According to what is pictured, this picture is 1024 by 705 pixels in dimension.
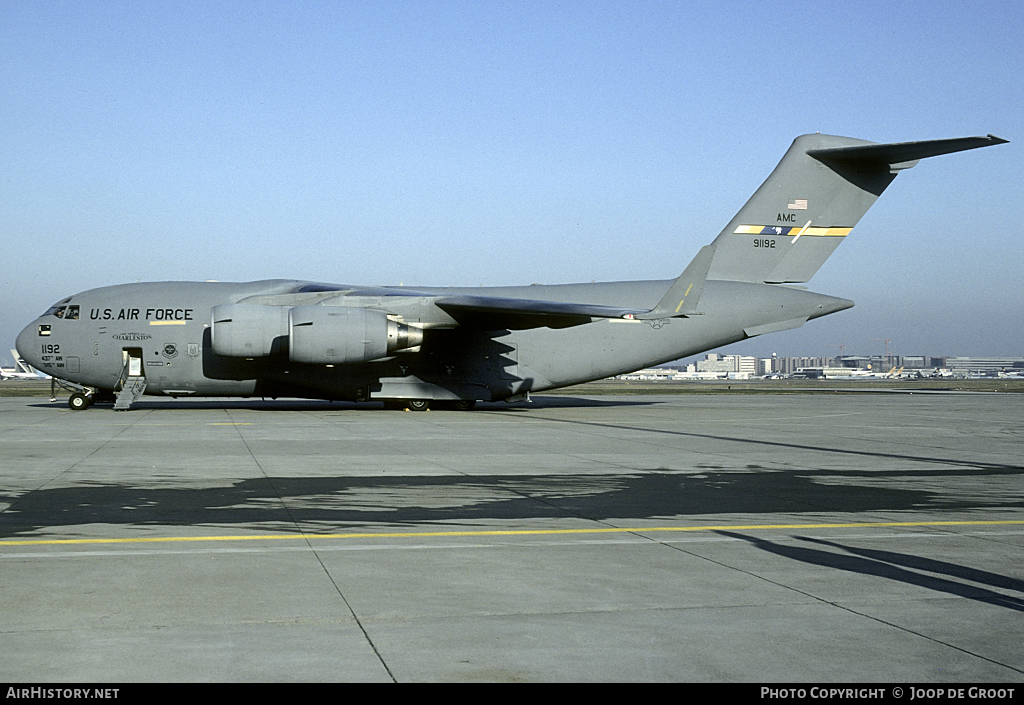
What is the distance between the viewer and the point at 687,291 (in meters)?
22.6

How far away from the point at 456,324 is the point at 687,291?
21.8 ft

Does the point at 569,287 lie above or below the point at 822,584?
above

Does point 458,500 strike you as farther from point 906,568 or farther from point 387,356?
point 387,356

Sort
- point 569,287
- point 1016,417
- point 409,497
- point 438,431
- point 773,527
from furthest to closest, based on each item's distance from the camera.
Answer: point 569,287 → point 1016,417 → point 438,431 → point 409,497 → point 773,527

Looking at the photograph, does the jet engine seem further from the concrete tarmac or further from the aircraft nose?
the concrete tarmac

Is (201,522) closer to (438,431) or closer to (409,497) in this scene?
(409,497)

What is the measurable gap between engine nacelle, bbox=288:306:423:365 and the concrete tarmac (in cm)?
967

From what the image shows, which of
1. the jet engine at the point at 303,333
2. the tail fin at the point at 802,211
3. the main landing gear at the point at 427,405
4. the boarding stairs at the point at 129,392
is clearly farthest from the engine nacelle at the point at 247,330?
the tail fin at the point at 802,211

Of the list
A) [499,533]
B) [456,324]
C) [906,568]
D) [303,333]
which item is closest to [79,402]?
[303,333]

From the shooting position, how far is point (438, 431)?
18875 millimetres

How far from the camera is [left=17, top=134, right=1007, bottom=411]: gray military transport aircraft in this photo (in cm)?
2416
